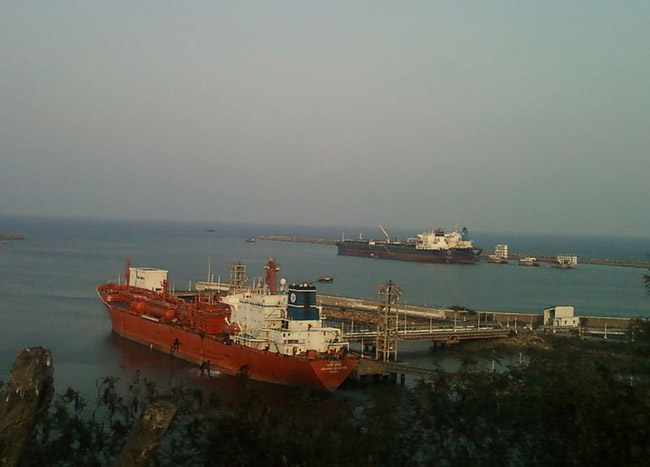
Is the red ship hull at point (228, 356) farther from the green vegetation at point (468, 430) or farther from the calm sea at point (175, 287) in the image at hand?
the green vegetation at point (468, 430)

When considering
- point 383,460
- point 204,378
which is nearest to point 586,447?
point 383,460

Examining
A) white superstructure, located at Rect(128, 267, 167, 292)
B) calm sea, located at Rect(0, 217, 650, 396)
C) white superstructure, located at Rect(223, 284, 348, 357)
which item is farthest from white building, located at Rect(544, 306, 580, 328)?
white superstructure, located at Rect(128, 267, 167, 292)

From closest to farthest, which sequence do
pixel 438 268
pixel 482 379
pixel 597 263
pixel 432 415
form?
1. pixel 432 415
2. pixel 482 379
3. pixel 438 268
4. pixel 597 263

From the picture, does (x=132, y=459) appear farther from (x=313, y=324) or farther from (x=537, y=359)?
(x=313, y=324)

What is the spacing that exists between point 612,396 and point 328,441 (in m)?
1.39

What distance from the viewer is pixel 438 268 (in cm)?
3688

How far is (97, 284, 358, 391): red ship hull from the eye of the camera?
9.78m

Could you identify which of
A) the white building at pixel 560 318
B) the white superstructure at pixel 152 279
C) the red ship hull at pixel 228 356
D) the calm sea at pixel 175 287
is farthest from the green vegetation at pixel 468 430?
the white superstructure at pixel 152 279

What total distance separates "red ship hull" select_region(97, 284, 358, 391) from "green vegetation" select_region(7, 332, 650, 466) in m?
3.51

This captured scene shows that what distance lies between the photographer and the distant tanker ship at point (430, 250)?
40.1 metres

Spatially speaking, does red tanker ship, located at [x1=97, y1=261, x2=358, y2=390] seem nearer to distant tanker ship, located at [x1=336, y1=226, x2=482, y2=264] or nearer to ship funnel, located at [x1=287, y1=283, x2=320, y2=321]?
ship funnel, located at [x1=287, y1=283, x2=320, y2=321]

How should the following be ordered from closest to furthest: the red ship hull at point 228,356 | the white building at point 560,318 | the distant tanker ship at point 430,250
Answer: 1. the red ship hull at point 228,356
2. the white building at point 560,318
3. the distant tanker ship at point 430,250

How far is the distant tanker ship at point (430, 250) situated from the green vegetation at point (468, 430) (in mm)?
36132

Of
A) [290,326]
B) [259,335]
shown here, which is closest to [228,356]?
[259,335]
